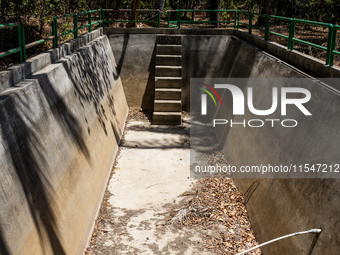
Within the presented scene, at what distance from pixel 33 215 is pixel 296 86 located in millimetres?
4982

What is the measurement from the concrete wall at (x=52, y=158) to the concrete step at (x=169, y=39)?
216 inches

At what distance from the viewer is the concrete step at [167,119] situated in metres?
13.5

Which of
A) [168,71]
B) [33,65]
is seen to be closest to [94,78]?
[33,65]

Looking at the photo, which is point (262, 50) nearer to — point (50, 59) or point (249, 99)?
point (249, 99)

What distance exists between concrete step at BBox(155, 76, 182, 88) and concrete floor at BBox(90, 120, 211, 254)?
70.6 inches

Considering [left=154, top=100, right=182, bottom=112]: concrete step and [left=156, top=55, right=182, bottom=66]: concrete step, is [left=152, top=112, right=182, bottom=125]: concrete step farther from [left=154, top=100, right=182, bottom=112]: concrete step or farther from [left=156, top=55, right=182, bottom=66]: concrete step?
[left=156, top=55, right=182, bottom=66]: concrete step

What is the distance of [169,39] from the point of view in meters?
15.0

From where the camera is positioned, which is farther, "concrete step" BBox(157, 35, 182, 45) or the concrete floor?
"concrete step" BBox(157, 35, 182, 45)

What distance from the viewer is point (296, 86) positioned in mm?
7121

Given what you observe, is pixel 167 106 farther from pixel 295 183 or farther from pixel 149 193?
pixel 295 183

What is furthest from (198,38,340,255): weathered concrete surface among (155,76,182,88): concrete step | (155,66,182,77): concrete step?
(155,66,182,77): concrete step

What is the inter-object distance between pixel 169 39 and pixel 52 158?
33.0 feet

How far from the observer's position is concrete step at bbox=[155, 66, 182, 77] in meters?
14.4

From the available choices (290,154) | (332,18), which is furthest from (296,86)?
(332,18)
